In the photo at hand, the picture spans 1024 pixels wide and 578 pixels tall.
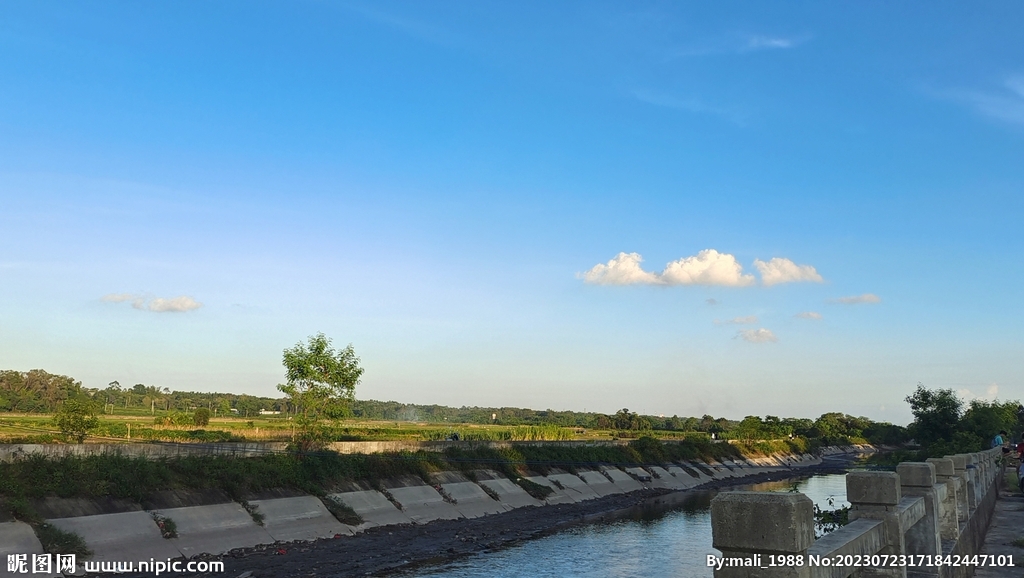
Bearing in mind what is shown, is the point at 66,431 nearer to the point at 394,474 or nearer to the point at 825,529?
the point at 394,474

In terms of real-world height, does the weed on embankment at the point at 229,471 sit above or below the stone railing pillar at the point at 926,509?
below

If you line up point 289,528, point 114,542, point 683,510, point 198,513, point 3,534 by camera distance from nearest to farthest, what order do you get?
point 3,534 → point 114,542 → point 198,513 → point 289,528 → point 683,510

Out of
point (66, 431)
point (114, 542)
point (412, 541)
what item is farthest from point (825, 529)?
point (66, 431)

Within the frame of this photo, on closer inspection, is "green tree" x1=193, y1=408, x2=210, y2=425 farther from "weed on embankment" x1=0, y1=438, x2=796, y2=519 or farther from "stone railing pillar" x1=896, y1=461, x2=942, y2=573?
"stone railing pillar" x1=896, y1=461, x2=942, y2=573

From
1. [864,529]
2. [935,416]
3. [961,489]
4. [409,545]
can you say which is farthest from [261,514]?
[935,416]

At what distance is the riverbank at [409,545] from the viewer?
24.5 m

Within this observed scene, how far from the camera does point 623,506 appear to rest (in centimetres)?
4938

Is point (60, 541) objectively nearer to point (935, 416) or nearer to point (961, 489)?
point (961, 489)

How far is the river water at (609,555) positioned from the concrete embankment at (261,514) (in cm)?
519

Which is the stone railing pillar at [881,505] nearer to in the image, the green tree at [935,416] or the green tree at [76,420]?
the green tree at [76,420]

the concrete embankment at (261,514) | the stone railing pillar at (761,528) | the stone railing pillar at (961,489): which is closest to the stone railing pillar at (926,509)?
the stone railing pillar at (961,489)

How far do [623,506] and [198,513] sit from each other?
1207 inches

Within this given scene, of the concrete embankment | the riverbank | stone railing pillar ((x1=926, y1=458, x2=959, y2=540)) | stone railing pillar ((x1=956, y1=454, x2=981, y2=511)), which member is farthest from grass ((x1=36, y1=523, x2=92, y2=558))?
stone railing pillar ((x1=956, y1=454, x2=981, y2=511))

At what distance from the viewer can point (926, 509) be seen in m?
9.95
